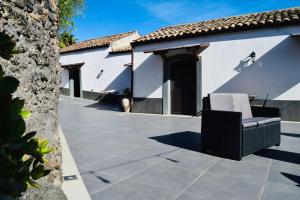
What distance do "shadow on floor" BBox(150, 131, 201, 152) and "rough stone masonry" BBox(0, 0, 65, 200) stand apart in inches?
121

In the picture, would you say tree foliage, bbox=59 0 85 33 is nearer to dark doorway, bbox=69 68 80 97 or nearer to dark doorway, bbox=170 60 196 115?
dark doorway, bbox=170 60 196 115

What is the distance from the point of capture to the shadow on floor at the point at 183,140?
18.3 feet

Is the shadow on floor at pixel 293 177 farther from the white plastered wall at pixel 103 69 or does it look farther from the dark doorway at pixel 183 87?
the white plastered wall at pixel 103 69

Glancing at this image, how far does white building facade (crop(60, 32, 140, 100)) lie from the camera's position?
1684cm

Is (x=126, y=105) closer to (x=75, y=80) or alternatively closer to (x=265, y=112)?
(x=265, y=112)

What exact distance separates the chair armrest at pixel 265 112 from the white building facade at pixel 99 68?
11.1 m

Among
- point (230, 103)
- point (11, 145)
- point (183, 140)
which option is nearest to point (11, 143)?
point (11, 145)

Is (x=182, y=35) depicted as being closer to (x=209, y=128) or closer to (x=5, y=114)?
(x=209, y=128)

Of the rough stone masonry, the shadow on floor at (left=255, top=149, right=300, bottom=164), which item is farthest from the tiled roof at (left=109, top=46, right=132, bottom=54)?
the rough stone masonry

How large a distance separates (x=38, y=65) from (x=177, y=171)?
240 centimetres

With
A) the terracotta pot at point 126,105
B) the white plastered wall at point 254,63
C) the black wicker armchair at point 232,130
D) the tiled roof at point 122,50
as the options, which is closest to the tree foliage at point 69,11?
the terracotta pot at point 126,105

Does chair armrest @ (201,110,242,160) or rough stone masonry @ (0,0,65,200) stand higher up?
rough stone masonry @ (0,0,65,200)

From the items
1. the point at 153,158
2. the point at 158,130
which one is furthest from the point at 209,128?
the point at 158,130

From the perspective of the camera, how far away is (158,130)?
762 centimetres
